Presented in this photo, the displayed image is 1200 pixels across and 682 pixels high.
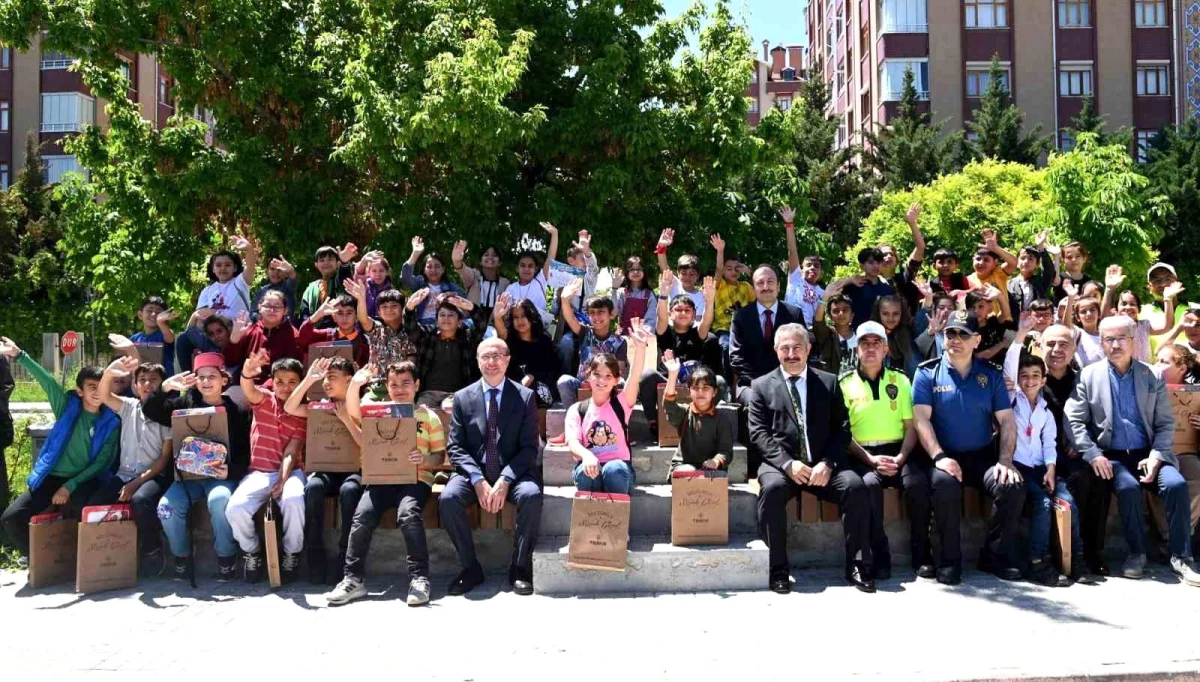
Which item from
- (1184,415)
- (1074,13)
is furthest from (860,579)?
(1074,13)

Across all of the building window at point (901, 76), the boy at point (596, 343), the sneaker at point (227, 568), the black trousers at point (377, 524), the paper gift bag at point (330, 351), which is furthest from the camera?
the building window at point (901, 76)

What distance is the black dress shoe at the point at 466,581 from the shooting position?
22.7 feet

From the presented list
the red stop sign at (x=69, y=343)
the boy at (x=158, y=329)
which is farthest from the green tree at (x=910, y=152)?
the boy at (x=158, y=329)

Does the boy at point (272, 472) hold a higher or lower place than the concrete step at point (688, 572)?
higher

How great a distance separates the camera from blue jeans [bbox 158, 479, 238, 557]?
7.17m

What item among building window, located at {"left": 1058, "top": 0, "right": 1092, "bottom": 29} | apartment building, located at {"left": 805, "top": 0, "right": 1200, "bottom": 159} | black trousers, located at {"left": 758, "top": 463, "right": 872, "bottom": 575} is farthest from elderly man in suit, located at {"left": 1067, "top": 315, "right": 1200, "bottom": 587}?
building window, located at {"left": 1058, "top": 0, "right": 1092, "bottom": 29}

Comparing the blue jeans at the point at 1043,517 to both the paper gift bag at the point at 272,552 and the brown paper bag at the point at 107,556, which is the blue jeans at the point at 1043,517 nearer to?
the paper gift bag at the point at 272,552

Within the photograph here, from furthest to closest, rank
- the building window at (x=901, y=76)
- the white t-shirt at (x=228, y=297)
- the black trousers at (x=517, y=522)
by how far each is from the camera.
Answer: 1. the building window at (x=901, y=76)
2. the white t-shirt at (x=228, y=297)
3. the black trousers at (x=517, y=522)

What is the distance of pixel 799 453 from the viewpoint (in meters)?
7.35

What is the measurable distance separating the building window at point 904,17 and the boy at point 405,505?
3977 centimetres

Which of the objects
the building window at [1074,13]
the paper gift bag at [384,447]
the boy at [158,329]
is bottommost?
the paper gift bag at [384,447]

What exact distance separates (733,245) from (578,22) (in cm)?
381

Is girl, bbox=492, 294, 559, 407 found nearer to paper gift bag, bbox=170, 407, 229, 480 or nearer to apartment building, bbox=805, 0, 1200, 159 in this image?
paper gift bag, bbox=170, 407, 229, 480

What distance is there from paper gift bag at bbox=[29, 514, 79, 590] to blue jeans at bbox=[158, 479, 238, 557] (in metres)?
0.76
